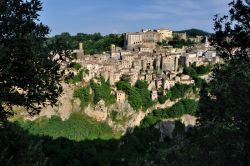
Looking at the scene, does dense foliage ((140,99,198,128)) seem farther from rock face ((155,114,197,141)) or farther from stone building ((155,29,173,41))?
stone building ((155,29,173,41))

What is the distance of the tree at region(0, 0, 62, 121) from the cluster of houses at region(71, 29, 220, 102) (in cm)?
4848

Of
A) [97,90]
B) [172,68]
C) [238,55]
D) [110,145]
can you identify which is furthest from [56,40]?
[172,68]

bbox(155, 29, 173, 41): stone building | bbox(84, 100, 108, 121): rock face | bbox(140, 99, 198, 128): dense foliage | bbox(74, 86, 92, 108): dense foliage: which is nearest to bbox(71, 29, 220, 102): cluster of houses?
bbox(140, 99, 198, 128): dense foliage

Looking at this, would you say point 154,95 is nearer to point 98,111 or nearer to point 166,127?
point 166,127

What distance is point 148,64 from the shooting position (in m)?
69.3

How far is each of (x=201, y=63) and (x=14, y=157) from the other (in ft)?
199

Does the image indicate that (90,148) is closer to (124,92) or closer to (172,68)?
(124,92)

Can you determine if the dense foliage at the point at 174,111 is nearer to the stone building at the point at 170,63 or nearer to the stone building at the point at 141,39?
the stone building at the point at 170,63

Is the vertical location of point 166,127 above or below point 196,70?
below

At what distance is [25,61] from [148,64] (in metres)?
61.6

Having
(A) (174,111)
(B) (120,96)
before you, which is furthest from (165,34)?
(B) (120,96)

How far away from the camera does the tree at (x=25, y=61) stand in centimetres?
778

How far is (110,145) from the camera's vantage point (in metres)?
49.4

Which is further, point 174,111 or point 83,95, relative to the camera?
point 174,111
